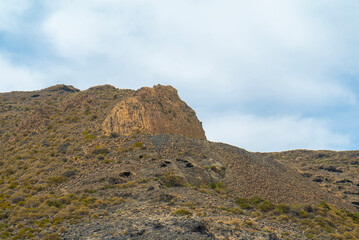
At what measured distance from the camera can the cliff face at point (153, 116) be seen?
59.4 m

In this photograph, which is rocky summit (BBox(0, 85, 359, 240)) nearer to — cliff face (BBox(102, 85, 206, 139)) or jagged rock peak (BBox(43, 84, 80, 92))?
cliff face (BBox(102, 85, 206, 139))

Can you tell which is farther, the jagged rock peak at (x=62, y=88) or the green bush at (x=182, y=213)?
the jagged rock peak at (x=62, y=88)

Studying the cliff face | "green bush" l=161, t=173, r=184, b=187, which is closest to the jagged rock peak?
the cliff face

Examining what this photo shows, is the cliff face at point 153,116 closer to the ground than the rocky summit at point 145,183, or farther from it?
farther from it

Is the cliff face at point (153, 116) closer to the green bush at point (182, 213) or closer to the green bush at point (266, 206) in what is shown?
the green bush at point (266, 206)

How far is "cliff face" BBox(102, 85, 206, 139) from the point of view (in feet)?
195

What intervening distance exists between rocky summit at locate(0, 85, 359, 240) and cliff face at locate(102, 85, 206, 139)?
0.80ft

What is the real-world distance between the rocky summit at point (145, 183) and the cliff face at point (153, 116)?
24 centimetres

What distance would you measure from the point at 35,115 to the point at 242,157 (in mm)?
47544

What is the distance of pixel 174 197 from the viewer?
3772 centimetres

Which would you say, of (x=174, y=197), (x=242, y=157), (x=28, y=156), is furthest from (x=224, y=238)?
(x=28, y=156)

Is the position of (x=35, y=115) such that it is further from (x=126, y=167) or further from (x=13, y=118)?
(x=126, y=167)

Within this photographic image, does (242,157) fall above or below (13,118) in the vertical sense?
below

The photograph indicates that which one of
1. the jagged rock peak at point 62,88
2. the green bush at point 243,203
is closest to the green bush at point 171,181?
the green bush at point 243,203
